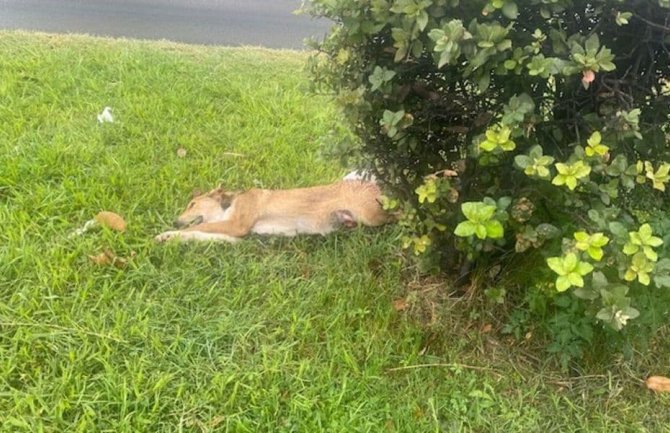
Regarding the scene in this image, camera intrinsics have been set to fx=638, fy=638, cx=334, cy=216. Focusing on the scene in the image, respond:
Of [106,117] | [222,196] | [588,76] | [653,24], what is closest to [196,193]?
[222,196]

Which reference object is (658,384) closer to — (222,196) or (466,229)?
(466,229)

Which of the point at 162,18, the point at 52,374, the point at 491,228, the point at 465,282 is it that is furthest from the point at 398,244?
the point at 162,18

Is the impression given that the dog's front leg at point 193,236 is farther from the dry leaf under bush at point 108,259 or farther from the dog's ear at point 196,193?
the dog's ear at point 196,193

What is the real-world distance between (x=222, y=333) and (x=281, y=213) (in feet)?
3.26

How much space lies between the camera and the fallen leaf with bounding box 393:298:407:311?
287cm

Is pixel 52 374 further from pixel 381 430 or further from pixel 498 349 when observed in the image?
pixel 498 349

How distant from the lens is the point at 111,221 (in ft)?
10.5

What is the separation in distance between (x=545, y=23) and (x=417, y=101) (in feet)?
1.79

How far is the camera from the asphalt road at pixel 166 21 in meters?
7.16

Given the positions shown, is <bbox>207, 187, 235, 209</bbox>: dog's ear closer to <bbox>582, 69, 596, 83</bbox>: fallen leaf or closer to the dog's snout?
the dog's snout

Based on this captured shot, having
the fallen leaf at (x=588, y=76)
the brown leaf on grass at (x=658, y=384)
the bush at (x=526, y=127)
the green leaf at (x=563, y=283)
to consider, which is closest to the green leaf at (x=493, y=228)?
the bush at (x=526, y=127)

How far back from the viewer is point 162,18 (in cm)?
810

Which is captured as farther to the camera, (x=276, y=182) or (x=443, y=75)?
(x=276, y=182)

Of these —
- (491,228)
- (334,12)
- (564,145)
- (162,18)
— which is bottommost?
(162,18)
